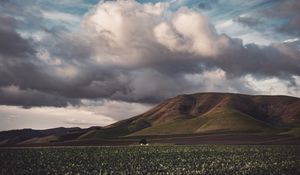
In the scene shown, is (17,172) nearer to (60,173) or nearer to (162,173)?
(60,173)

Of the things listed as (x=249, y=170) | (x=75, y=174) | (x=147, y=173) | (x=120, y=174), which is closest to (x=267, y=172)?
(x=249, y=170)

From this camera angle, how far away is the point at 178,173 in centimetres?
3566

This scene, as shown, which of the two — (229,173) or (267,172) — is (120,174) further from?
(267,172)

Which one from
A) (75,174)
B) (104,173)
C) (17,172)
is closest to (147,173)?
(104,173)

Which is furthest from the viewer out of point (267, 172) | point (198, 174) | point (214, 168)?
point (214, 168)

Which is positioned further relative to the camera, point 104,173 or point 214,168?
Result: point 214,168

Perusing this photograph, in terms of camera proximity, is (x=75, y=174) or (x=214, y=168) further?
(x=214, y=168)

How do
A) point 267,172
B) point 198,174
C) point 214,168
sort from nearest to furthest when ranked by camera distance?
point 198,174
point 267,172
point 214,168

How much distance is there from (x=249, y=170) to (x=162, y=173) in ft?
28.8

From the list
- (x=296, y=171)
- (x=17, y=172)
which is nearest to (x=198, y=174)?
(x=296, y=171)

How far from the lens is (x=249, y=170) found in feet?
126

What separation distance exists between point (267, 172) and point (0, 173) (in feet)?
82.1

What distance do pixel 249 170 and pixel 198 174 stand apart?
20.0 feet

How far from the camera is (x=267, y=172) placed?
37.6m
